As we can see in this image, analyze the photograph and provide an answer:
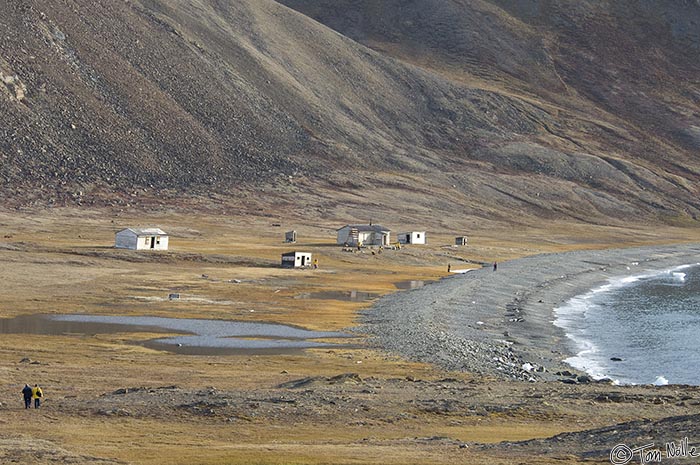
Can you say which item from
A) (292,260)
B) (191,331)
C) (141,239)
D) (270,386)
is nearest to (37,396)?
(270,386)

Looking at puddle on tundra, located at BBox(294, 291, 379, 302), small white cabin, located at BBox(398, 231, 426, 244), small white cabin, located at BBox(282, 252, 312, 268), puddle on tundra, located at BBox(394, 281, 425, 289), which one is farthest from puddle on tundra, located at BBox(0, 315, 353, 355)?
small white cabin, located at BBox(398, 231, 426, 244)

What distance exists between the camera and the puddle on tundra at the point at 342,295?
84062 mm

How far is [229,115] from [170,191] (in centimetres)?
2797

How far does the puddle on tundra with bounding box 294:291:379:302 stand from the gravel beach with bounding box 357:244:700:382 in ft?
6.98

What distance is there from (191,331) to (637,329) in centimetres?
3242

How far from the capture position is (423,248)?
12850cm

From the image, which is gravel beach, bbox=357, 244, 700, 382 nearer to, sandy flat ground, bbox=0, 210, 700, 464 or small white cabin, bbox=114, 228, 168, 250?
sandy flat ground, bbox=0, 210, 700, 464

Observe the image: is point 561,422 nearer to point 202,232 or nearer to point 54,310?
point 54,310

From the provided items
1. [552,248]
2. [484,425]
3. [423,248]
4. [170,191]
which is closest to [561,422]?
[484,425]

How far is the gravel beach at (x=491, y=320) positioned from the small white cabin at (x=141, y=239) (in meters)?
29.0

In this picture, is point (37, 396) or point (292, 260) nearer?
point (37, 396)

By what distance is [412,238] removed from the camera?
438ft

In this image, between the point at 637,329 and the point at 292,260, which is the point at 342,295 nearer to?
the point at 292,260

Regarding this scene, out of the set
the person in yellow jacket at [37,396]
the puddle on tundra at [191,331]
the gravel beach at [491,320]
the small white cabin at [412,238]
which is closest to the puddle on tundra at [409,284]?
the gravel beach at [491,320]
